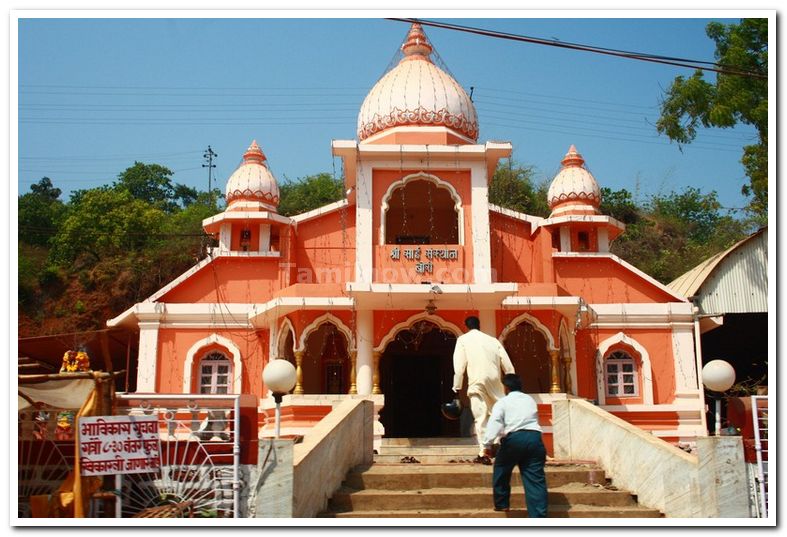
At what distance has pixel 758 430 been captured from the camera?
8.12 metres

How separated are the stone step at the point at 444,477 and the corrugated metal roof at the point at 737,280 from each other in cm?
896

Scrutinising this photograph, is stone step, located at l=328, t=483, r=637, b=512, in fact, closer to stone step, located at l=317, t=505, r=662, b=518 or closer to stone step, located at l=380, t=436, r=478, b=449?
stone step, located at l=317, t=505, r=662, b=518

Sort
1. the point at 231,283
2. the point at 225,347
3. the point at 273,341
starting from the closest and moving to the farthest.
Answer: the point at 273,341 → the point at 225,347 → the point at 231,283

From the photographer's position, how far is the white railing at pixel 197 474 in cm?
790

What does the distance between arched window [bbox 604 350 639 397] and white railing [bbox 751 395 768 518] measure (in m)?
8.54

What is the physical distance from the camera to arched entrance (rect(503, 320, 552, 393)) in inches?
698

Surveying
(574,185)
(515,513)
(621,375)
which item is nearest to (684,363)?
(621,375)

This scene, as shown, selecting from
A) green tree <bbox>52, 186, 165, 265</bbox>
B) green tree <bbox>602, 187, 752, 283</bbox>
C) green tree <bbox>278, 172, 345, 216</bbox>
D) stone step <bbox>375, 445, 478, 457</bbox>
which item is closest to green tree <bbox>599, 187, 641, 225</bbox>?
green tree <bbox>602, 187, 752, 283</bbox>

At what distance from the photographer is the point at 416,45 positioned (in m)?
17.8

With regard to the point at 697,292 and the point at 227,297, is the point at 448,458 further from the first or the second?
the point at 697,292

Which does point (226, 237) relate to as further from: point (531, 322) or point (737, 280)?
point (737, 280)

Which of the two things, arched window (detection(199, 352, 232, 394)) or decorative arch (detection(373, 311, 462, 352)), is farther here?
arched window (detection(199, 352, 232, 394))

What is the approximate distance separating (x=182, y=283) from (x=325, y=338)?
10.7 ft

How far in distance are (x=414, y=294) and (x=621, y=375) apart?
5.45 metres
